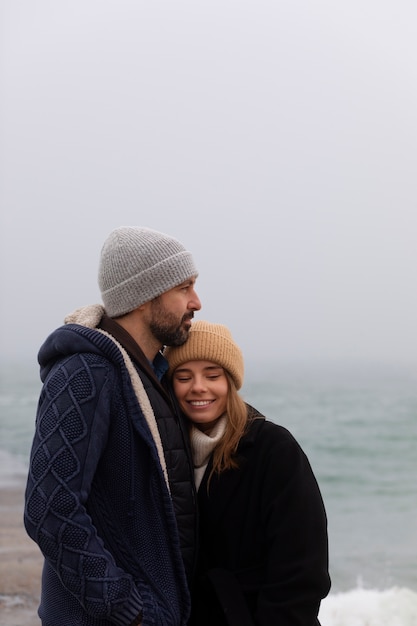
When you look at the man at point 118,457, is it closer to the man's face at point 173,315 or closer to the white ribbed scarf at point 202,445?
the man's face at point 173,315

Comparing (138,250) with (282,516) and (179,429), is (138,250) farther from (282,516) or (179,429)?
(282,516)

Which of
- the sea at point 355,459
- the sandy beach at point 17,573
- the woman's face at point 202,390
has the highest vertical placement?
the woman's face at point 202,390

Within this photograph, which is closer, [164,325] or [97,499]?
[97,499]

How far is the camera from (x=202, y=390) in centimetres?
241

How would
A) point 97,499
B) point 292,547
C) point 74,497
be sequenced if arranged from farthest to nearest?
1. point 292,547
2. point 97,499
3. point 74,497

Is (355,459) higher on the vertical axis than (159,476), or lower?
lower

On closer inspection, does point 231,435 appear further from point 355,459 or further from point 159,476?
point 355,459

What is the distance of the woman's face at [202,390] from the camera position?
2424mm

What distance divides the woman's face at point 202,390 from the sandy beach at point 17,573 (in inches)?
135

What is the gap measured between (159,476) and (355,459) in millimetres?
18649

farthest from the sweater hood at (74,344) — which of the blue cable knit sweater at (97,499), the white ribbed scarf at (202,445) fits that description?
the white ribbed scarf at (202,445)

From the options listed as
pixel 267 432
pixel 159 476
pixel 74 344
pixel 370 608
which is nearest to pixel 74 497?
pixel 159 476

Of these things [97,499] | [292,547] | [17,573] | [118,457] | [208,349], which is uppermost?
[208,349]

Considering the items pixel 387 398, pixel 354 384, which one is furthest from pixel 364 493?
pixel 354 384
